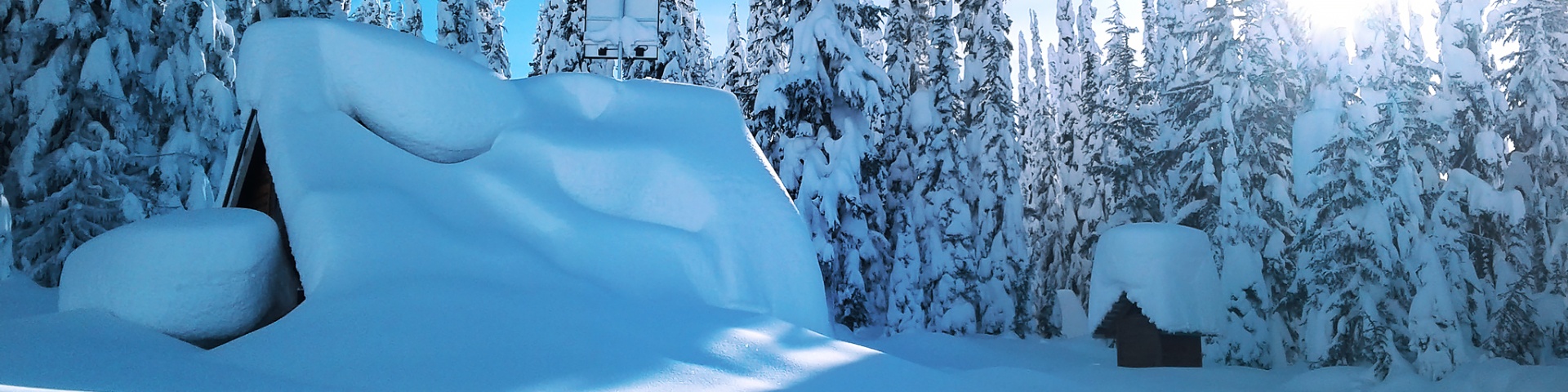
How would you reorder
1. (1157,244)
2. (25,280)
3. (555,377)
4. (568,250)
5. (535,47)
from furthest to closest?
(535,47), (25,280), (1157,244), (568,250), (555,377)

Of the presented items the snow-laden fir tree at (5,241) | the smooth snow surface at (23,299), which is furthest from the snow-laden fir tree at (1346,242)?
the snow-laden fir tree at (5,241)

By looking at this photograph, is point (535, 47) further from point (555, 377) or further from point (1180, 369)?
point (555, 377)

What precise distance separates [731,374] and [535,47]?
122ft

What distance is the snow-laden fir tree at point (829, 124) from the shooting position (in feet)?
58.3

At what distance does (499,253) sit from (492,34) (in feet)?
83.9

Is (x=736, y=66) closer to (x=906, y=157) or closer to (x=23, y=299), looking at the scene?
(x=906, y=157)

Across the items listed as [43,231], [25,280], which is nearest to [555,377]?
[25,280]

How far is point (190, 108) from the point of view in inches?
763

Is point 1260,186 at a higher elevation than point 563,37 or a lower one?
lower

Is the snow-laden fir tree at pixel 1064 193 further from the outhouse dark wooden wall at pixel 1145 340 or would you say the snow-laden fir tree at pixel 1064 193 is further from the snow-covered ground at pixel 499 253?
the snow-covered ground at pixel 499 253

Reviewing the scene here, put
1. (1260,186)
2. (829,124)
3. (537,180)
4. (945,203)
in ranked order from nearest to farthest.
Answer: (537,180)
(829,124)
(1260,186)
(945,203)

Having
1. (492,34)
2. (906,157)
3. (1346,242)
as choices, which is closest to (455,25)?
(492,34)

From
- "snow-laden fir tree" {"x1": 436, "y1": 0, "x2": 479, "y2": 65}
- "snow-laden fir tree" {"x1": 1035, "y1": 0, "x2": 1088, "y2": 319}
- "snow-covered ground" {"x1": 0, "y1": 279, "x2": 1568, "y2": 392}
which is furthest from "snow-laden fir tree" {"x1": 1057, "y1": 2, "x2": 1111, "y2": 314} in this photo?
"snow-covered ground" {"x1": 0, "y1": 279, "x2": 1568, "y2": 392}

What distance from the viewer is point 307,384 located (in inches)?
205
